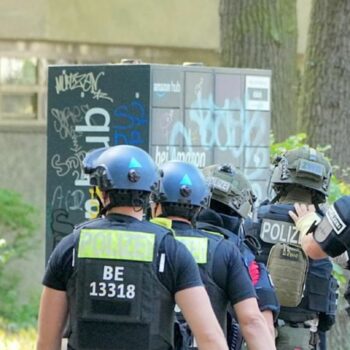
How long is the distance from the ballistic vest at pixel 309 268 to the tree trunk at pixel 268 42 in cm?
474

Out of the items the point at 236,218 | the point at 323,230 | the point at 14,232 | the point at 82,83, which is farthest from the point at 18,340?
the point at 323,230

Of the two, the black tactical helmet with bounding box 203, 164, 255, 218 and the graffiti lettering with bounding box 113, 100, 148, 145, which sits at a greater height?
the graffiti lettering with bounding box 113, 100, 148, 145

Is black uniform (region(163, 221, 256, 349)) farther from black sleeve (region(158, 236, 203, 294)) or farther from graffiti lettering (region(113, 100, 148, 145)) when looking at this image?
graffiti lettering (region(113, 100, 148, 145))

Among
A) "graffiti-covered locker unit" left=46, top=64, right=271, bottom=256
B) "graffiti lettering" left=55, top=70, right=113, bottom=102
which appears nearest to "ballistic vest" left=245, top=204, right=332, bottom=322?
"graffiti-covered locker unit" left=46, top=64, right=271, bottom=256

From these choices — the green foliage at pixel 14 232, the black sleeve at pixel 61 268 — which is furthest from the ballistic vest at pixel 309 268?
the green foliage at pixel 14 232

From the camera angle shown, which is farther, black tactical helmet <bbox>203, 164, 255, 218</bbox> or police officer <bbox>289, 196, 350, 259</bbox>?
black tactical helmet <bbox>203, 164, 255, 218</bbox>

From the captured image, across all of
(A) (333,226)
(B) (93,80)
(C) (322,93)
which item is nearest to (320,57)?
(C) (322,93)

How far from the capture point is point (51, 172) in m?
7.53

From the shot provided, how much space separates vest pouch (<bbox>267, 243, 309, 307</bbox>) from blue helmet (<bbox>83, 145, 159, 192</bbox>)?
1.67 m

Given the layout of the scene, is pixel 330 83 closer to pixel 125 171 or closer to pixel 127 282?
pixel 125 171

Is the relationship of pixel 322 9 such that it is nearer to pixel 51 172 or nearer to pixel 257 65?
pixel 257 65

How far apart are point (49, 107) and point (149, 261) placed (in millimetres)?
3433

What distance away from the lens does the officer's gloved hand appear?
5.73m

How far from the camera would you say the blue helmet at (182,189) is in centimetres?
478
